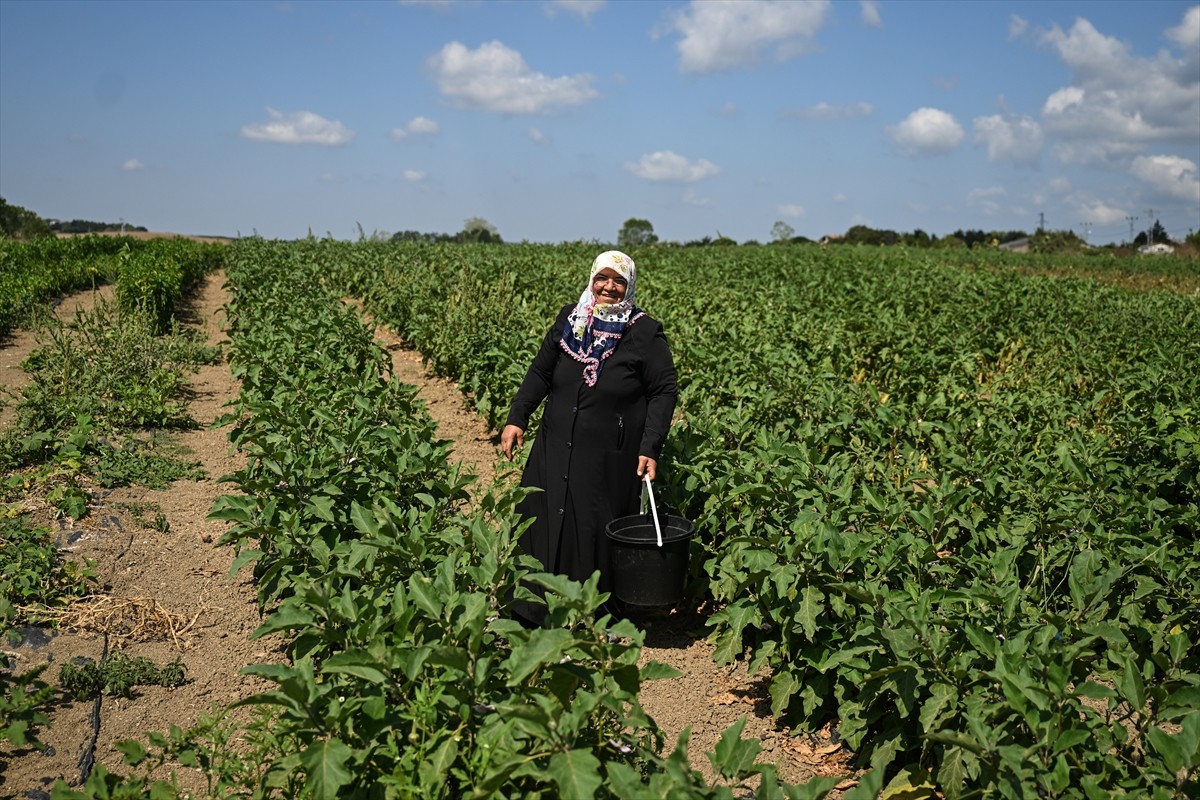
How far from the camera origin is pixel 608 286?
4.38m

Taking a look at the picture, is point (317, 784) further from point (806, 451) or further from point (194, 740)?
point (806, 451)

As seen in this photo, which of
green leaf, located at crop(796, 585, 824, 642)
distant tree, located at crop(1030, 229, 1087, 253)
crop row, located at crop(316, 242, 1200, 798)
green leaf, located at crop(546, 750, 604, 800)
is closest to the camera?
green leaf, located at crop(546, 750, 604, 800)

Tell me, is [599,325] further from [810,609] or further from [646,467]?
[810,609]

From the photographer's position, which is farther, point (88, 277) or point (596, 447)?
point (88, 277)

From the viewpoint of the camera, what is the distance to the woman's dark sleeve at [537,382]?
455 cm

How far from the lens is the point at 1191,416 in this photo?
227 inches

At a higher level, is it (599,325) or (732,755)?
(599,325)

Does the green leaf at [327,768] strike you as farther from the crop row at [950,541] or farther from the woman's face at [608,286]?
the woman's face at [608,286]

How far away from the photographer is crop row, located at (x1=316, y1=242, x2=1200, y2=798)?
104 inches

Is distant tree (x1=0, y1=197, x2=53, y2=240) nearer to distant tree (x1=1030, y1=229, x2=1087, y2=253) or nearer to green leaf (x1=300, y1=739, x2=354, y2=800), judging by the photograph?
distant tree (x1=1030, y1=229, x2=1087, y2=253)

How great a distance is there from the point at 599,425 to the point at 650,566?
68 cm

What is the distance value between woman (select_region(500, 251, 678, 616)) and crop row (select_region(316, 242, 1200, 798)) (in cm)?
37

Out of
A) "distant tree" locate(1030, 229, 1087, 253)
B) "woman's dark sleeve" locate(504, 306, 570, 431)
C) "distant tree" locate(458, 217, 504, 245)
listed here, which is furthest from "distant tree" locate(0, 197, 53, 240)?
"woman's dark sleeve" locate(504, 306, 570, 431)

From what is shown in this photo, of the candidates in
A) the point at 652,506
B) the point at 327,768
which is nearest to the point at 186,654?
the point at 652,506
